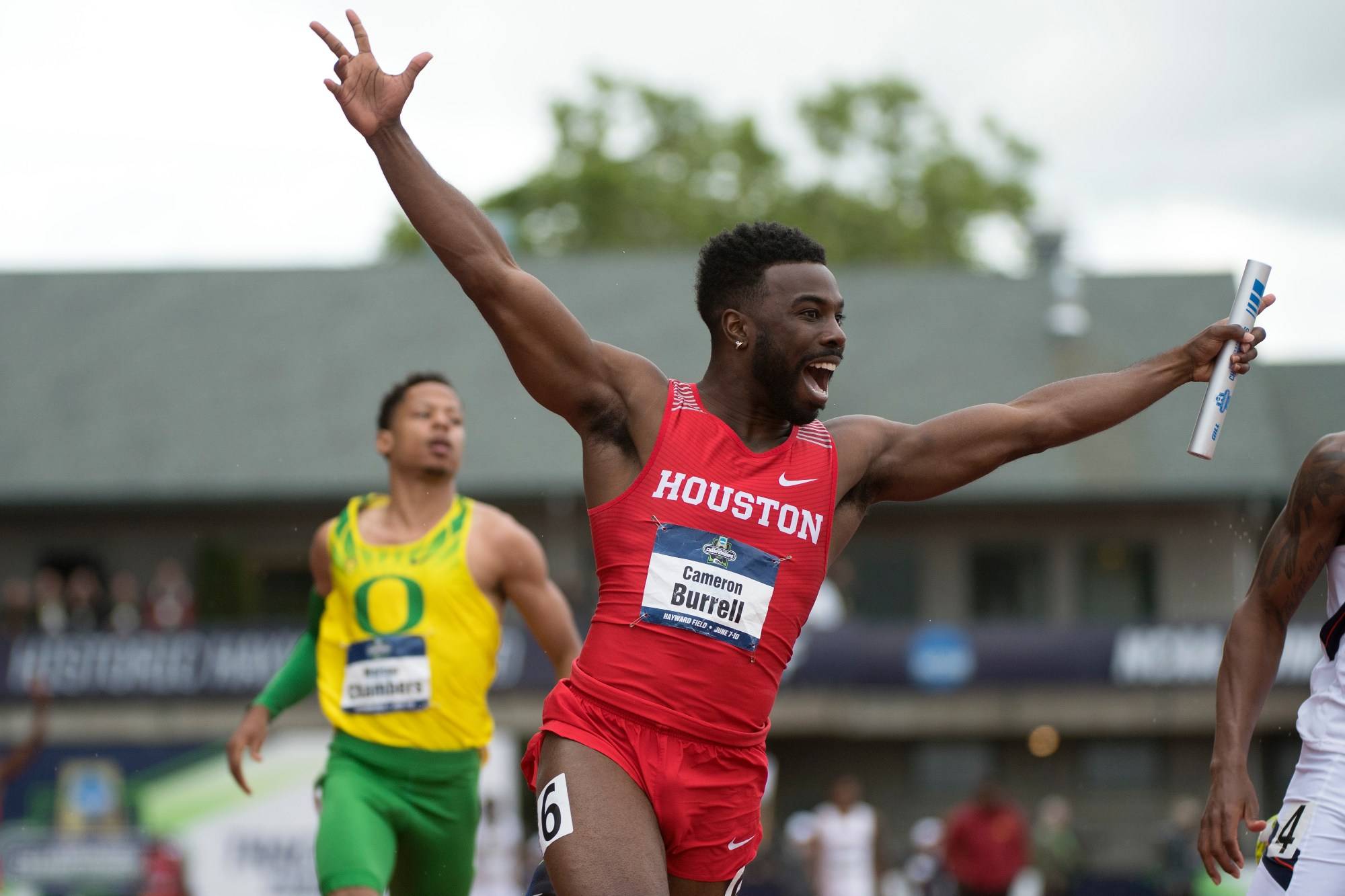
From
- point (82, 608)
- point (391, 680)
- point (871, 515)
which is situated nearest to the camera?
point (391, 680)

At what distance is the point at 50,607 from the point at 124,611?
3.53ft

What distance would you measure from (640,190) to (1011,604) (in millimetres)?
22459

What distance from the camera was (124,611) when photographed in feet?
85.0

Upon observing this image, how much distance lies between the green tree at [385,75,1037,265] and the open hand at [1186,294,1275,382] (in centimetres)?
4373

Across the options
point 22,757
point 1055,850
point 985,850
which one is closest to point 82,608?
point 22,757

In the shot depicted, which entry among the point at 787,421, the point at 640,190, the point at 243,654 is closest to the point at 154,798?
the point at 243,654

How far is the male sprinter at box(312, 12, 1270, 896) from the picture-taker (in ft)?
14.5

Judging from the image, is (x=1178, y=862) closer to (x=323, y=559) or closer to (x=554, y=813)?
(x=323, y=559)

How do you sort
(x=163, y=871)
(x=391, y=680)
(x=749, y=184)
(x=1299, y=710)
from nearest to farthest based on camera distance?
1. (x=1299, y=710)
2. (x=391, y=680)
3. (x=163, y=871)
4. (x=749, y=184)

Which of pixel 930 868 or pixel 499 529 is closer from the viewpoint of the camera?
pixel 499 529

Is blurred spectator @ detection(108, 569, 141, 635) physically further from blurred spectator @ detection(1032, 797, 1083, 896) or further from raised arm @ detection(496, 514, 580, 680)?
raised arm @ detection(496, 514, 580, 680)

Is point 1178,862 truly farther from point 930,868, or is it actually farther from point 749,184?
point 749,184

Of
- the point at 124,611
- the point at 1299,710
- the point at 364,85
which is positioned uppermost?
the point at 124,611

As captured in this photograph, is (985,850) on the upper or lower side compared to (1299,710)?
upper
